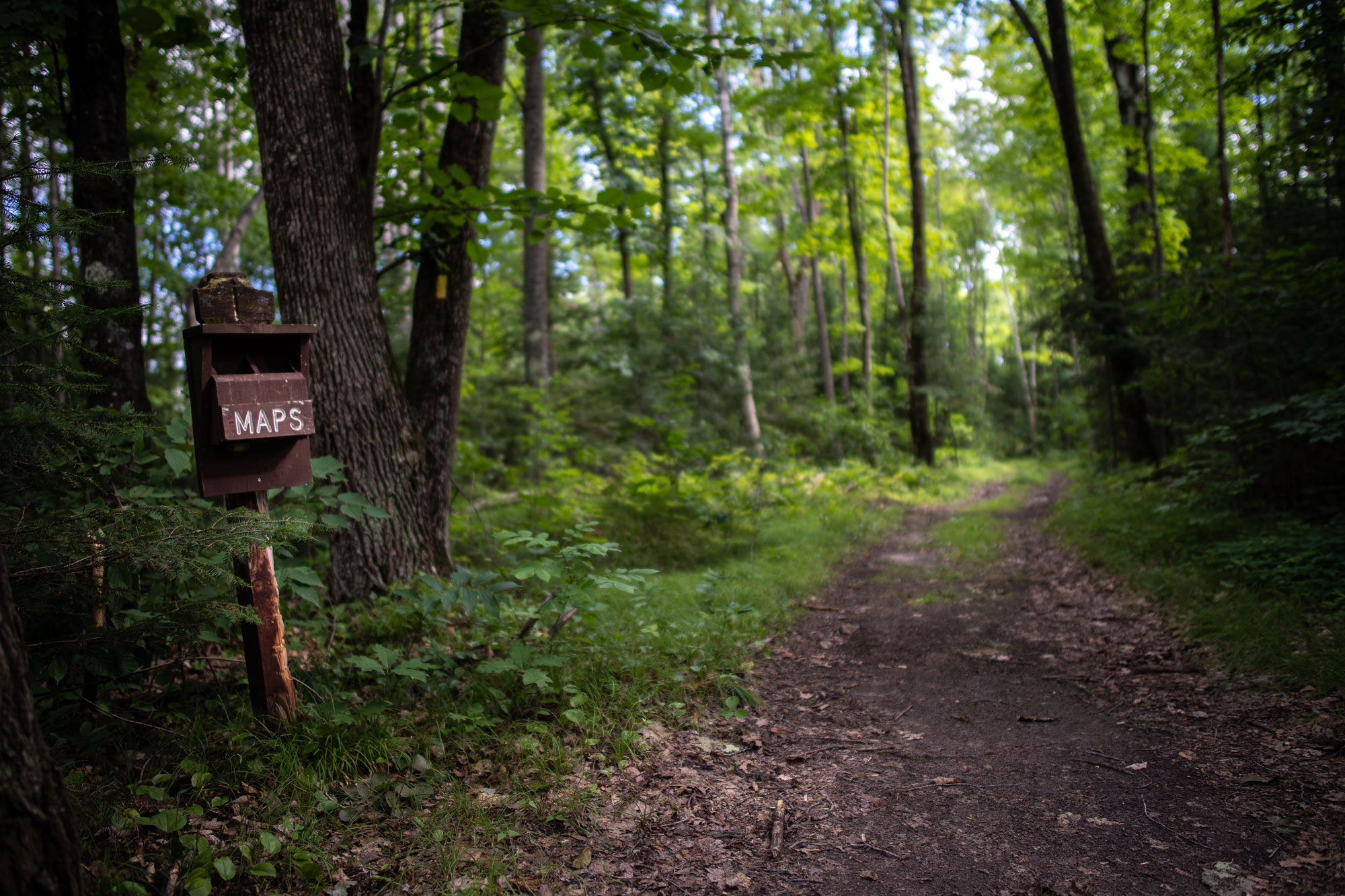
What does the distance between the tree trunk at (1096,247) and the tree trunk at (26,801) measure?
1205 cm

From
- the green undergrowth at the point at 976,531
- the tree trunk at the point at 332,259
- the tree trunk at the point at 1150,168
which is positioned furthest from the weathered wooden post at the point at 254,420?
the tree trunk at the point at 1150,168

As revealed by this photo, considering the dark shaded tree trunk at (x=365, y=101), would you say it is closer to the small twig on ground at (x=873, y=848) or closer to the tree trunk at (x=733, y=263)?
the small twig on ground at (x=873, y=848)

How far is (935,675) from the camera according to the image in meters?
4.66

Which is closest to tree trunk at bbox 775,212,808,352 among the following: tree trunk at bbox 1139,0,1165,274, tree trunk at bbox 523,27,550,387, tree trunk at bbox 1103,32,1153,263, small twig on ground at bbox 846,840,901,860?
tree trunk at bbox 1103,32,1153,263

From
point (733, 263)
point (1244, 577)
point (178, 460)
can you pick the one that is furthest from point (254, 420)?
point (733, 263)

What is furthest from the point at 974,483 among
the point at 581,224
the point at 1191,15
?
the point at 581,224

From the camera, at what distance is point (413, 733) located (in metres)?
3.40

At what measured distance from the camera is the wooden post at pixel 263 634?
3.04m

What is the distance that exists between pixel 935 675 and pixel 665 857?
2557 mm

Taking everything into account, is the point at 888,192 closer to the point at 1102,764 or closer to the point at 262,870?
the point at 1102,764

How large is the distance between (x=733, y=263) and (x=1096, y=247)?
6536 millimetres

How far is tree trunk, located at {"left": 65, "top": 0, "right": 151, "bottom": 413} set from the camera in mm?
4637

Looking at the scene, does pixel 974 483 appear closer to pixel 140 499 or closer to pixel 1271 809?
pixel 1271 809

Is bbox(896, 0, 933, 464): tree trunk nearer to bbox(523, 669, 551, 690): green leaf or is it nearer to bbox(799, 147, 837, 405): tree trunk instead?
bbox(799, 147, 837, 405): tree trunk
